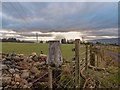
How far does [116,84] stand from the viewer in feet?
23.6

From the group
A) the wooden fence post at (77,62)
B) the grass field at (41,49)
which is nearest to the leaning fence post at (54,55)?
the wooden fence post at (77,62)

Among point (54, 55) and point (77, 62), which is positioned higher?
point (54, 55)

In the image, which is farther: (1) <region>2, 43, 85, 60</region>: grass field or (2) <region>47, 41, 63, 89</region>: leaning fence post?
(1) <region>2, 43, 85, 60</region>: grass field

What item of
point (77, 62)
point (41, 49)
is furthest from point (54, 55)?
point (41, 49)

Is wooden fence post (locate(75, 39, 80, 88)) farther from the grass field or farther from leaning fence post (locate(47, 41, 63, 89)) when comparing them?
the grass field

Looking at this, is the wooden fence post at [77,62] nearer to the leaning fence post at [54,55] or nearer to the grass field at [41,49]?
the leaning fence post at [54,55]

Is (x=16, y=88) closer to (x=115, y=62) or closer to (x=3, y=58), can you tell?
(x=3, y=58)

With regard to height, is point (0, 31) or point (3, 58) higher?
point (0, 31)

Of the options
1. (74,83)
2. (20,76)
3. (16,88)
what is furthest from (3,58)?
(74,83)

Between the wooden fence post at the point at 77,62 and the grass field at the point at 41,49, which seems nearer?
the wooden fence post at the point at 77,62

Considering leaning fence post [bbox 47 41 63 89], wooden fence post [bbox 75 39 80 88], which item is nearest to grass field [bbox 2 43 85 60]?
wooden fence post [bbox 75 39 80 88]

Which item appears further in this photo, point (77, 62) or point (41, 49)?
point (41, 49)

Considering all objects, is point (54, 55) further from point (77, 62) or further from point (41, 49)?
point (41, 49)

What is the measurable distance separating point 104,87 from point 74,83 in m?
1.09
